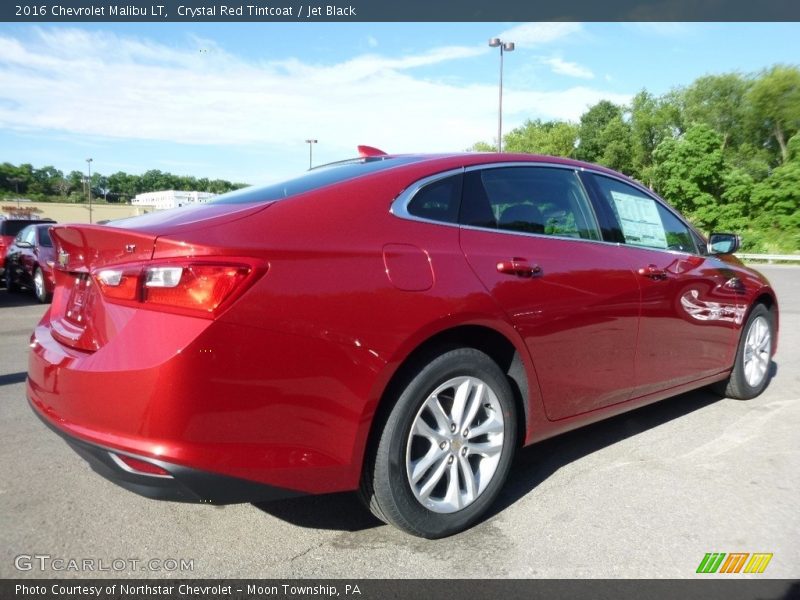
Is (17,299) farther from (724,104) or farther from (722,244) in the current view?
(724,104)

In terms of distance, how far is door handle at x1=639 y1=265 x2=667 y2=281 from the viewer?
12.6ft

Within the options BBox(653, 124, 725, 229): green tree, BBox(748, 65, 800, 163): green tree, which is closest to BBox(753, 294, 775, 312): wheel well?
BBox(653, 124, 725, 229): green tree

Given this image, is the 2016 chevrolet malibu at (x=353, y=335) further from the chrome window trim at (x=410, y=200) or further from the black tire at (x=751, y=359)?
the black tire at (x=751, y=359)

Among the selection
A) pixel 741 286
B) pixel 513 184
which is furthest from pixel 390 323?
pixel 741 286

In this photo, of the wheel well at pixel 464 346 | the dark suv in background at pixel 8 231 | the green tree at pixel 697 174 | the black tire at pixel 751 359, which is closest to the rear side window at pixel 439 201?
the wheel well at pixel 464 346

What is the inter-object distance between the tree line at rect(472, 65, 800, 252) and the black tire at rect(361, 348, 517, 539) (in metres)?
37.1

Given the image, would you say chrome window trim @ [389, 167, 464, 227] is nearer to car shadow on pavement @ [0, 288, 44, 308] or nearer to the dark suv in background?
car shadow on pavement @ [0, 288, 44, 308]

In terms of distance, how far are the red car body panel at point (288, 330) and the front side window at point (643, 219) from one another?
88 cm

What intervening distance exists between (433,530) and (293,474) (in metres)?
0.72

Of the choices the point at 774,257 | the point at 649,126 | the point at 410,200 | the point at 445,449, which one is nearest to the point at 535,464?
the point at 445,449

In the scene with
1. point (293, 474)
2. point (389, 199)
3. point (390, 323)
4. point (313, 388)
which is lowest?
point (293, 474)

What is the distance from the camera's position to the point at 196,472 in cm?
222

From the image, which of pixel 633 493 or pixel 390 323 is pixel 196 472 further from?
pixel 633 493

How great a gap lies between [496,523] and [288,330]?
1.41 metres
